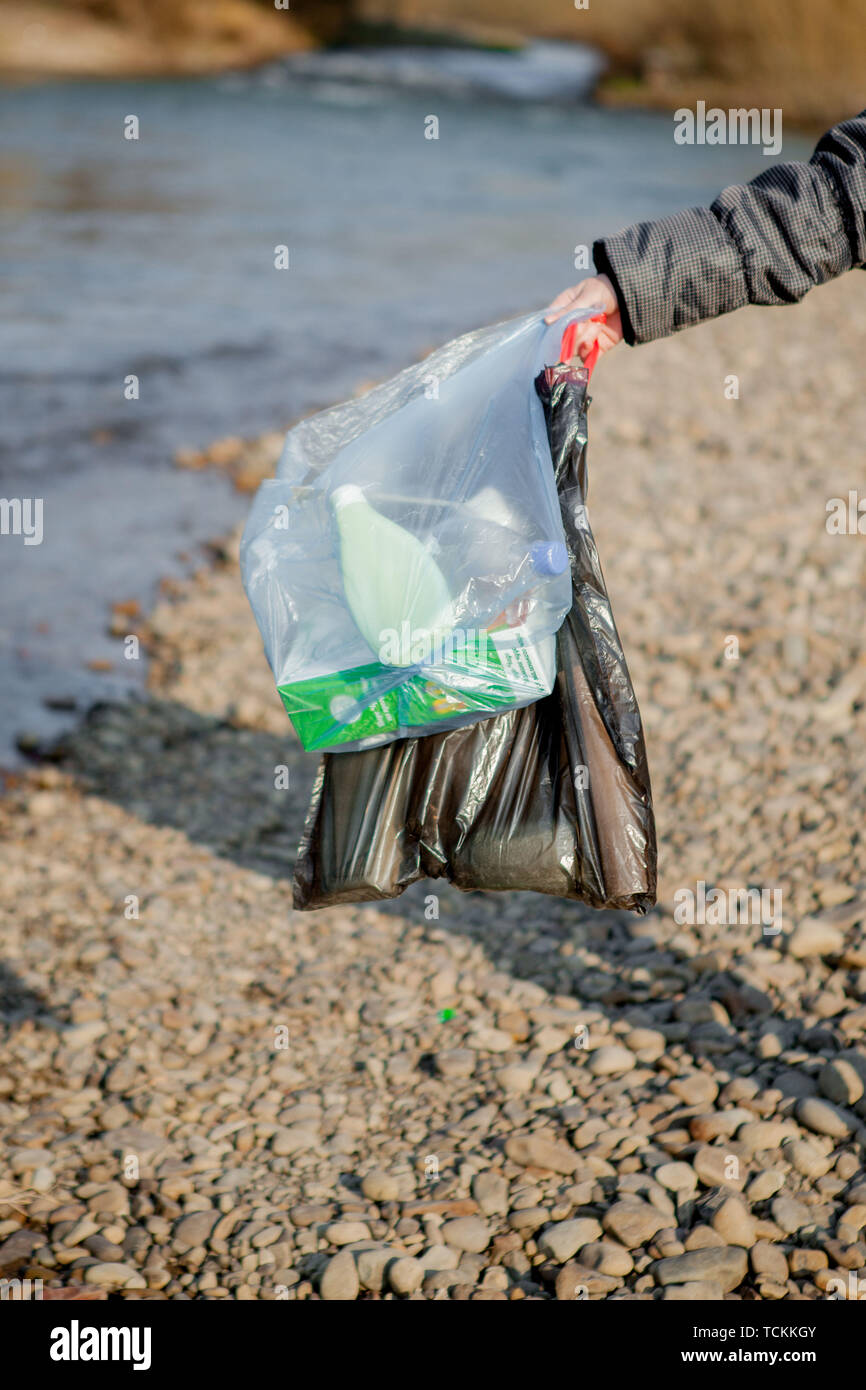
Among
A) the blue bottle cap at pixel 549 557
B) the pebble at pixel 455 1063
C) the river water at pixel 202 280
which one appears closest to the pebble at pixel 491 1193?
the pebble at pixel 455 1063

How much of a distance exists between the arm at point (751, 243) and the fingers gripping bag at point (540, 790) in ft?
0.67

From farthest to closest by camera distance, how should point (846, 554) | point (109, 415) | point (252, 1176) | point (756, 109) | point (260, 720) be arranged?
point (756, 109), point (109, 415), point (846, 554), point (260, 720), point (252, 1176)

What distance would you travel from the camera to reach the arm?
6.81ft

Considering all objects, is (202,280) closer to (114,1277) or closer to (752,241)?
(752,241)

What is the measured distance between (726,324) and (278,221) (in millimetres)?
8893

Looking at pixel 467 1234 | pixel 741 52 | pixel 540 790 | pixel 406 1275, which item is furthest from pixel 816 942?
pixel 741 52

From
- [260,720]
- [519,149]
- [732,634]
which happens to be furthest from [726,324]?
[519,149]

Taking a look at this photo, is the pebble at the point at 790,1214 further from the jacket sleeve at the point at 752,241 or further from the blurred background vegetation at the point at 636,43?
the blurred background vegetation at the point at 636,43

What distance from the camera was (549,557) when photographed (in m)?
2.14

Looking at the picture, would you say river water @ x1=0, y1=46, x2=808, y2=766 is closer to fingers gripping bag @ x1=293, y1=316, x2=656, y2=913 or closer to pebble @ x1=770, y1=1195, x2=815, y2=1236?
fingers gripping bag @ x1=293, y1=316, x2=656, y2=913

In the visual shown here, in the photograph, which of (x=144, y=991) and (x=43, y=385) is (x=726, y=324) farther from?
(x=144, y=991)

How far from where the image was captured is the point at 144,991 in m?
3.13

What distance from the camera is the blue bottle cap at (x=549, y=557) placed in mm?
2137

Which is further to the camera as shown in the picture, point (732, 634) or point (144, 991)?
point (732, 634)
